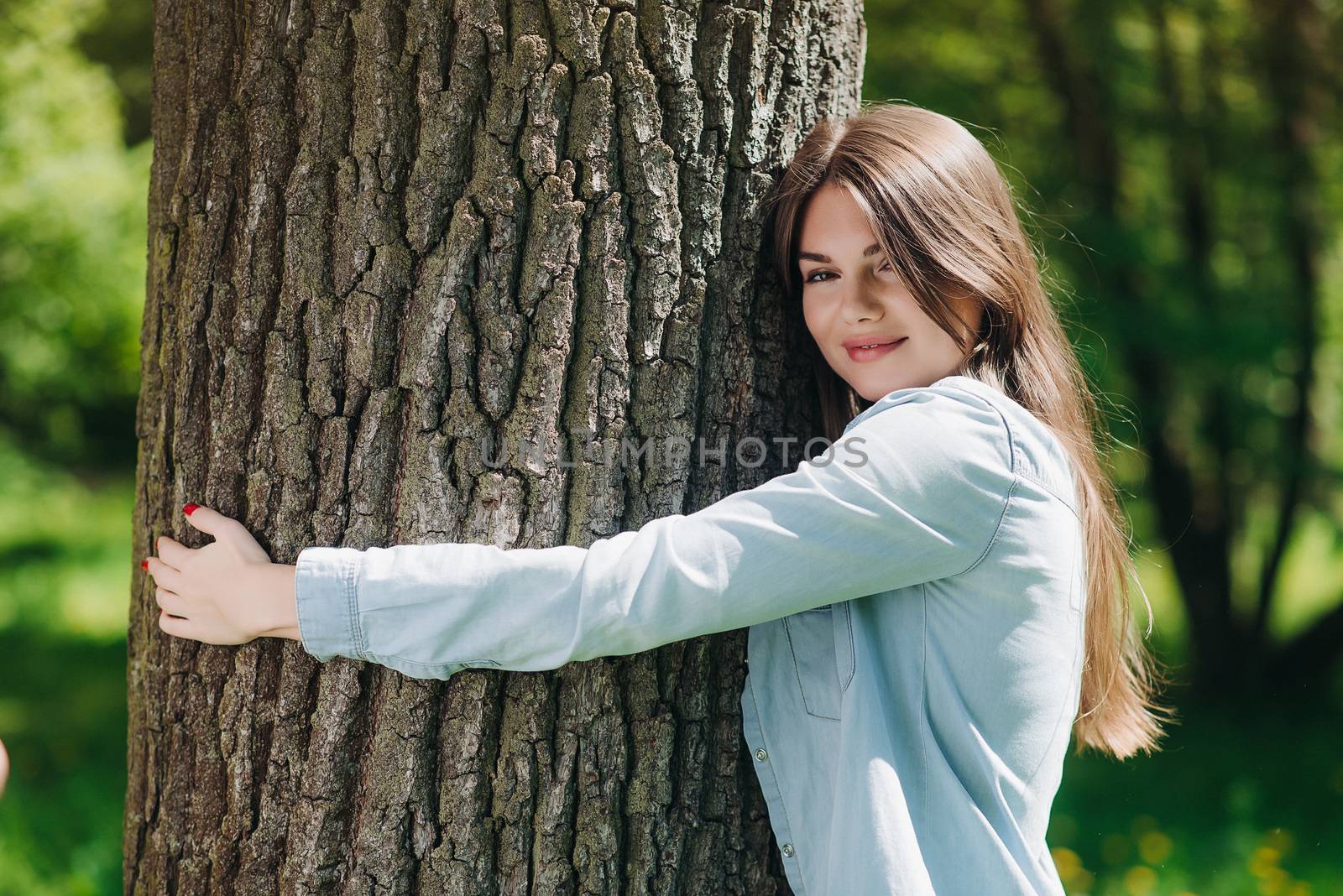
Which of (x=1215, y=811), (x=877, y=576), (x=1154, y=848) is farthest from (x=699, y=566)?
(x=1215, y=811)

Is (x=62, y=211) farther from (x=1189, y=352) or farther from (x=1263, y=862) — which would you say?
(x=1263, y=862)

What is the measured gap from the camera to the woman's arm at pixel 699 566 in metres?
1.57

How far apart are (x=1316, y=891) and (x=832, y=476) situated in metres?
3.62

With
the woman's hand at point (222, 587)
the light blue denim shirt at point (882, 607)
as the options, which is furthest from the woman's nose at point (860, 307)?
the woman's hand at point (222, 587)

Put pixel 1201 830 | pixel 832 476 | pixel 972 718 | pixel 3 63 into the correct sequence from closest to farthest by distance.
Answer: pixel 832 476
pixel 972 718
pixel 1201 830
pixel 3 63

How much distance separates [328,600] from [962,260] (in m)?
1.15

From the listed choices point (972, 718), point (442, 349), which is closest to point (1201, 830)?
point (972, 718)

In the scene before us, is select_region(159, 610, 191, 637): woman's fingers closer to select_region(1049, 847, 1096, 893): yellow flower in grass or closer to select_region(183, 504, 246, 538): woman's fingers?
select_region(183, 504, 246, 538): woman's fingers

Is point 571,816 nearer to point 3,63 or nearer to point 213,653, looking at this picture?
point 213,653

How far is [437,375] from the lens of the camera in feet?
5.74

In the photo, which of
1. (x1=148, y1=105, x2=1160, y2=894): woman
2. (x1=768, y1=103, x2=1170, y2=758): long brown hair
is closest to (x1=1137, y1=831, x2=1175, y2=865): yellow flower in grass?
(x1=768, y1=103, x2=1170, y2=758): long brown hair

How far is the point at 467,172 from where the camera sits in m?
1.74

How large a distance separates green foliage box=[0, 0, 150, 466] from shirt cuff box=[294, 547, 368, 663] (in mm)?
7796

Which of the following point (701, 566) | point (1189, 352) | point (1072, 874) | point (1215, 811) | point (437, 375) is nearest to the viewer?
point (701, 566)
